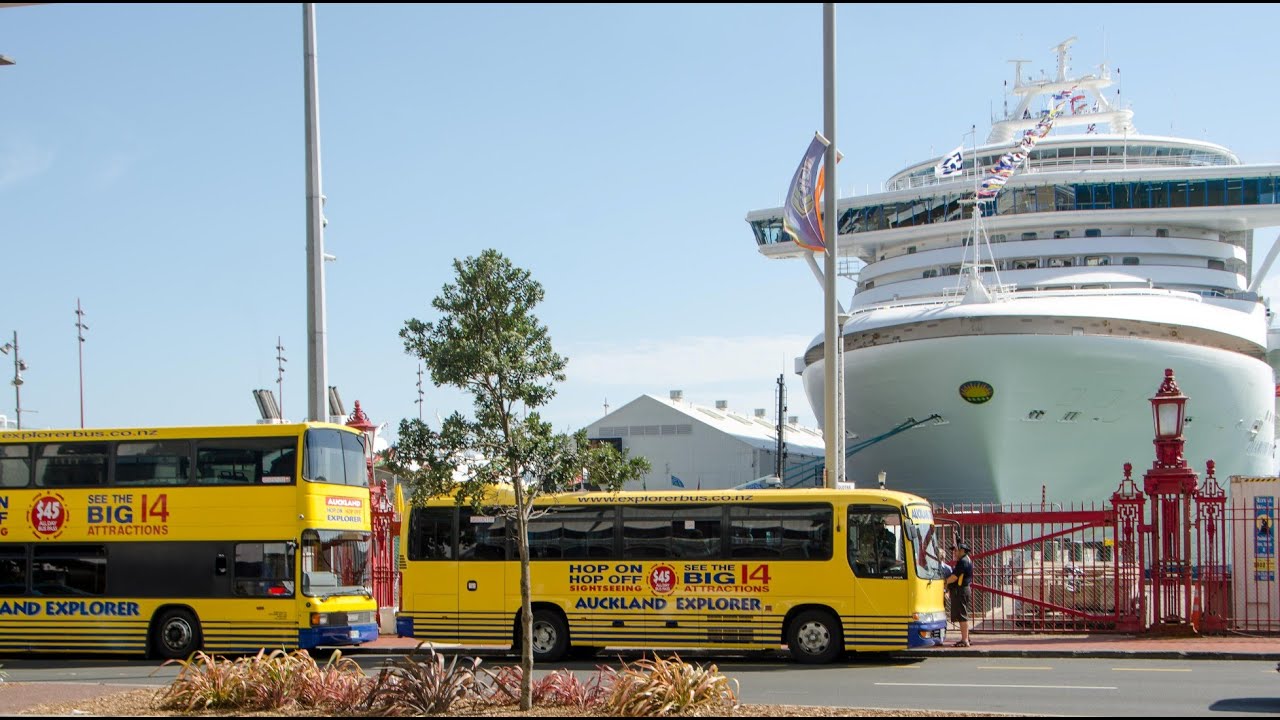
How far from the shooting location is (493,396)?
11961mm

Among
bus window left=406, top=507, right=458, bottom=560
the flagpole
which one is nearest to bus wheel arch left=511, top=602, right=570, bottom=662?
bus window left=406, top=507, right=458, bottom=560

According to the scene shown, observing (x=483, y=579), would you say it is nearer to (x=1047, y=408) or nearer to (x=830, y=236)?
(x=830, y=236)

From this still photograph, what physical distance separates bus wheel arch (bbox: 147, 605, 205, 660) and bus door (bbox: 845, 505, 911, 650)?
8928 mm

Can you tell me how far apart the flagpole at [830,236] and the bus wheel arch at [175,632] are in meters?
9.09

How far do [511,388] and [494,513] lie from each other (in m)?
6.80

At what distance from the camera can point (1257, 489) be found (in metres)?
20.1

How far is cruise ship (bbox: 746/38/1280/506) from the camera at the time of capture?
114 feet

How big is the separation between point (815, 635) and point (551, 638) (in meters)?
3.57

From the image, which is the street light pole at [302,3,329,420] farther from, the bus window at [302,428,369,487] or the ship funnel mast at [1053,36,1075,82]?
the ship funnel mast at [1053,36,1075,82]

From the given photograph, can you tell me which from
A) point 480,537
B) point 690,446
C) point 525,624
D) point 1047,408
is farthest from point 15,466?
point 690,446

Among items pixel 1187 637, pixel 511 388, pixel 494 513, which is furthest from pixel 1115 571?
pixel 511 388

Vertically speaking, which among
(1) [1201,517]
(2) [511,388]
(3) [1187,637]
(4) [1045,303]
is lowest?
(3) [1187,637]

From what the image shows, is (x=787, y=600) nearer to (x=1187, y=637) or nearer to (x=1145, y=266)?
(x=1187, y=637)

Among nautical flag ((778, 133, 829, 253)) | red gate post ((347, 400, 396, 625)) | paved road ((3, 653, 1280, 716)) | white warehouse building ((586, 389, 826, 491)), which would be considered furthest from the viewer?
white warehouse building ((586, 389, 826, 491))
